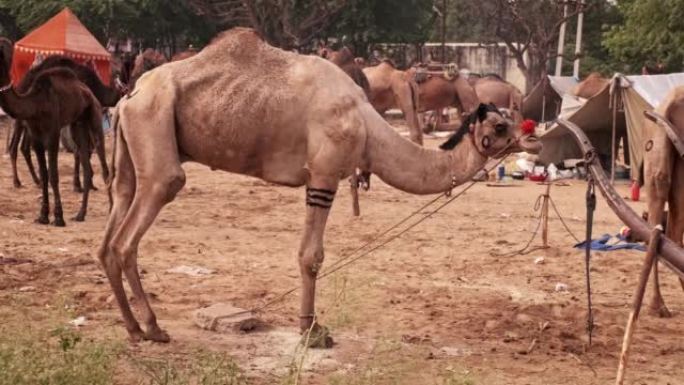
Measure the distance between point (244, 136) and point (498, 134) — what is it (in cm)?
175

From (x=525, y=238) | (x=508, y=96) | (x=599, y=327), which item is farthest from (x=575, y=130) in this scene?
(x=508, y=96)

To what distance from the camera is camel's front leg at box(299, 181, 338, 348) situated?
665 cm

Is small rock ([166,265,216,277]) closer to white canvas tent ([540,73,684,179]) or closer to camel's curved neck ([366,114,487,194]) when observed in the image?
camel's curved neck ([366,114,487,194])

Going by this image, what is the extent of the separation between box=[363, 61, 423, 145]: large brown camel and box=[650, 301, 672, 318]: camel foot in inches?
434

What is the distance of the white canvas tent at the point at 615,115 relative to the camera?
51.2 ft

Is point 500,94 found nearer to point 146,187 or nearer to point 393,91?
point 393,91

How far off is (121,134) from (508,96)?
20.2 metres

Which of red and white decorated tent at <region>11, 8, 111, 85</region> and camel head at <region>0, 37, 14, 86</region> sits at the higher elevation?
camel head at <region>0, 37, 14, 86</region>

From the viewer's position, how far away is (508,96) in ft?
85.5

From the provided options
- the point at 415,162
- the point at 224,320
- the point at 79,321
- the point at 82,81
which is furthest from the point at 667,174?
the point at 82,81

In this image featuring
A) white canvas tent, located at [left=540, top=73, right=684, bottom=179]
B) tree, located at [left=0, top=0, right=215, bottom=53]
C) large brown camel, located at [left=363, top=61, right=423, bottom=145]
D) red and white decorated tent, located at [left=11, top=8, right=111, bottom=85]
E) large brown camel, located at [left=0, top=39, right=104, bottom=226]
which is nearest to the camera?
large brown camel, located at [left=0, top=39, right=104, bottom=226]

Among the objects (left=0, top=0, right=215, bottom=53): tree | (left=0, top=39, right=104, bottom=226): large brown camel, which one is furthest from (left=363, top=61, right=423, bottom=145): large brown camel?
(left=0, top=0, right=215, bottom=53): tree

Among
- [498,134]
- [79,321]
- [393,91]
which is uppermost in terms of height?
[498,134]

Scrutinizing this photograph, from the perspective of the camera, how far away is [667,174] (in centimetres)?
765
